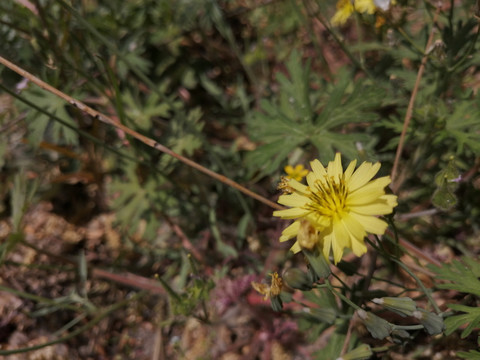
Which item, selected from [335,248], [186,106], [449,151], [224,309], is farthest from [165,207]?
[449,151]

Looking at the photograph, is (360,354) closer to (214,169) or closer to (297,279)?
(297,279)

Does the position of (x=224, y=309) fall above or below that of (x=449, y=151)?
below

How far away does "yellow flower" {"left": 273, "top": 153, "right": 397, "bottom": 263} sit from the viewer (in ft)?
4.83

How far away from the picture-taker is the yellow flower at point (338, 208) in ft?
4.83

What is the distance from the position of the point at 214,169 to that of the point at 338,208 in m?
1.43

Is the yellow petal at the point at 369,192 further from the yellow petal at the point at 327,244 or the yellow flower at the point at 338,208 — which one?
the yellow petal at the point at 327,244

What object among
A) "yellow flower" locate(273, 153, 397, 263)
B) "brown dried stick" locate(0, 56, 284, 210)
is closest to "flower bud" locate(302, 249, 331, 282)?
"yellow flower" locate(273, 153, 397, 263)

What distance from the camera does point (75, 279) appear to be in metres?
2.98

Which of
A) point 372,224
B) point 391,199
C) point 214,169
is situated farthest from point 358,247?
point 214,169

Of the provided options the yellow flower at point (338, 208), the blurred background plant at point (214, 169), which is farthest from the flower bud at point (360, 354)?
the yellow flower at point (338, 208)

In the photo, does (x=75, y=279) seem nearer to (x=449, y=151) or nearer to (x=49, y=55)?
(x=49, y=55)

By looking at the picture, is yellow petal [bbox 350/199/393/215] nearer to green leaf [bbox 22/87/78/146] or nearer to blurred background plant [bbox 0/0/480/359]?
blurred background plant [bbox 0/0/480/359]

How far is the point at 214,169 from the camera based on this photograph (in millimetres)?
2945

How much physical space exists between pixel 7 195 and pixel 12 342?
1081mm
